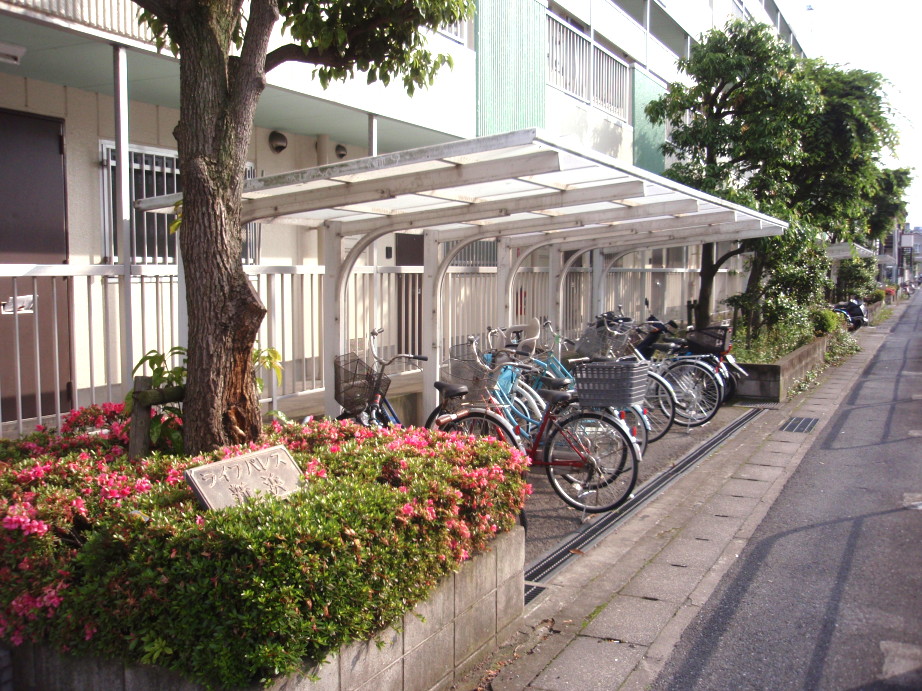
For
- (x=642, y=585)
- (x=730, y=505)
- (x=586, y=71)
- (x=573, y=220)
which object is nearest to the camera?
(x=642, y=585)

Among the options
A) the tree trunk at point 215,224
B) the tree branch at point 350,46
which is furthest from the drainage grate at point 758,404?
the tree trunk at point 215,224

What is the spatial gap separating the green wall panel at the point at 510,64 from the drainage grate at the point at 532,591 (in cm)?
694

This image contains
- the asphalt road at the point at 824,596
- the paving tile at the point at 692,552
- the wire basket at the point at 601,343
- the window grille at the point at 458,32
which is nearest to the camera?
Result: the asphalt road at the point at 824,596

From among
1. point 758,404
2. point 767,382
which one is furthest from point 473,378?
Answer: point 767,382

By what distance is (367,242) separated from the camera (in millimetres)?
6879

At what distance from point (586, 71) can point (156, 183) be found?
8.01m

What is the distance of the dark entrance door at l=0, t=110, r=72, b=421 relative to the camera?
6.75m

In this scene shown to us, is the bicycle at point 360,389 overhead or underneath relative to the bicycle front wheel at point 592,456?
overhead

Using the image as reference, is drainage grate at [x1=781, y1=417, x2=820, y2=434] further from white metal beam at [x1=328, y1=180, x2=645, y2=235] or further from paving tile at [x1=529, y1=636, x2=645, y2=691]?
paving tile at [x1=529, y1=636, x2=645, y2=691]

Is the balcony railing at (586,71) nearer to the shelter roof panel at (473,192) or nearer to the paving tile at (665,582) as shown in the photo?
the shelter roof panel at (473,192)

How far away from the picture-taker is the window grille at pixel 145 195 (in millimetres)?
7691

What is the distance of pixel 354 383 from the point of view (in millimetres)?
6109

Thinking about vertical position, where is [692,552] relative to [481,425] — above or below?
below

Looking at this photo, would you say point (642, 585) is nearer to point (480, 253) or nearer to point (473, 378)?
point (473, 378)
